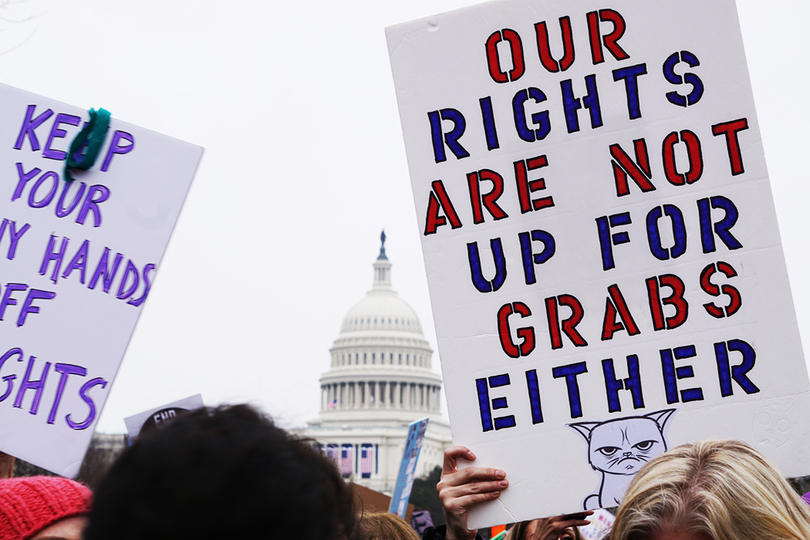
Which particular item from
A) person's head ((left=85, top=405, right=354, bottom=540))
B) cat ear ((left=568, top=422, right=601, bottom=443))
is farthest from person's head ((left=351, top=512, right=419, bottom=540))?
person's head ((left=85, top=405, right=354, bottom=540))

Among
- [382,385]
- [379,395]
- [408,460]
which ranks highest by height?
[408,460]

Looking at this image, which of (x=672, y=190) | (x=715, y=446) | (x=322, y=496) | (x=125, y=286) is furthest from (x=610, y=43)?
(x=322, y=496)

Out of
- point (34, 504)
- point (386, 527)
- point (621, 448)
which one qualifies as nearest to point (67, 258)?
point (386, 527)

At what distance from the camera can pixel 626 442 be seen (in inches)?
94.4

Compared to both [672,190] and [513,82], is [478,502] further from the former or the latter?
[513,82]

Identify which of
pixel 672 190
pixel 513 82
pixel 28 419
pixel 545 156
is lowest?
pixel 28 419

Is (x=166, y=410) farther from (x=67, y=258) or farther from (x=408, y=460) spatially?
(x=408, y=460)

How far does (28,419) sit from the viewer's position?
2781 mm

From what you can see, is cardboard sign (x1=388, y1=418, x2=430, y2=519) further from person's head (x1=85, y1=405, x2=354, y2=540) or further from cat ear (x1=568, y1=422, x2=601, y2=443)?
person's head (x1=85, y1=405, x2=354, y2=540)

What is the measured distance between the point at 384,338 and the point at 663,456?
303 ft

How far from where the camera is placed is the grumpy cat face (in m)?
2.37

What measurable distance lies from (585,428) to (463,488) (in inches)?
14.3

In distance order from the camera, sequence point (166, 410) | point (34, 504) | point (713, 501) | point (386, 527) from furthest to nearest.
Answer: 1. point (166, 410)
2. point (386, 527)
3. point (713, 501)
4. point (34, 504)

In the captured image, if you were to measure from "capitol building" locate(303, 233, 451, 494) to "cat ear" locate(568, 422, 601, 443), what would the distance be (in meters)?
87.2
